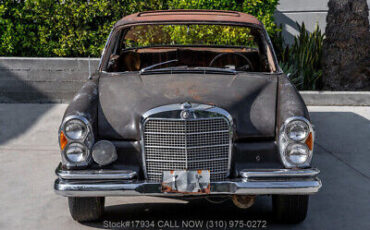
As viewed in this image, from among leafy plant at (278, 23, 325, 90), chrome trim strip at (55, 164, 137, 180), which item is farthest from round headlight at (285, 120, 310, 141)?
leafy plant at (278, 23, 325, 90)

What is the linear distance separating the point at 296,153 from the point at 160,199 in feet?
5.17

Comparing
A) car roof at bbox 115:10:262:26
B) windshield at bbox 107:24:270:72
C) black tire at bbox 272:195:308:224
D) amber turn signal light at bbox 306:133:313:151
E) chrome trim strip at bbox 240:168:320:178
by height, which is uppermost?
car roof at bbox 115:10:262:26

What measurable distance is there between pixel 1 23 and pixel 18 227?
6047 mm

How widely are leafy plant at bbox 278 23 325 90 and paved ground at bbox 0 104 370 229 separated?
1466mm

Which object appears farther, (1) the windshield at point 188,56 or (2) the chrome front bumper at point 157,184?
(1) the windshield at point 188,56

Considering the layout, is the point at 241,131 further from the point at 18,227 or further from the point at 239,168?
the point at 18,227

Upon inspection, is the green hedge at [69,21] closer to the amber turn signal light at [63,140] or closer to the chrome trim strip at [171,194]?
the amber turn signal light at [63,140]

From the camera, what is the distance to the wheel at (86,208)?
4730 millimetres

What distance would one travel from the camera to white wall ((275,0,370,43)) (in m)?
12.4

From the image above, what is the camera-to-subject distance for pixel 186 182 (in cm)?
434

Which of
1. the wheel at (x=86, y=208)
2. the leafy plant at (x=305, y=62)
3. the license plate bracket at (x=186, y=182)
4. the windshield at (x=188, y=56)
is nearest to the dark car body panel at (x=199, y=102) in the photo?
the license plate bracket at (x=186, y=182)

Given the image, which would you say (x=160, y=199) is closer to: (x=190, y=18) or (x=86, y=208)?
(x=86, y=208)

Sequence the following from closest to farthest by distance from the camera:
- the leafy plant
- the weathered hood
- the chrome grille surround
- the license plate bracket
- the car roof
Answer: the license plate bracket
the chrome grille surround
the weathered hood
the car roof
the leafy plant

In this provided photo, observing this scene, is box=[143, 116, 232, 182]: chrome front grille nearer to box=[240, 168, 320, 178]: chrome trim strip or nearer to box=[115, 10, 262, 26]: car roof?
box=[240, 168, 320, 178]: chrome trim strip
